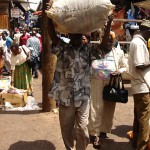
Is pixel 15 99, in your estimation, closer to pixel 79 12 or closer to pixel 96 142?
pixel 96 142

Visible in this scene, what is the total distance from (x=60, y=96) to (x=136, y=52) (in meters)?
1.12

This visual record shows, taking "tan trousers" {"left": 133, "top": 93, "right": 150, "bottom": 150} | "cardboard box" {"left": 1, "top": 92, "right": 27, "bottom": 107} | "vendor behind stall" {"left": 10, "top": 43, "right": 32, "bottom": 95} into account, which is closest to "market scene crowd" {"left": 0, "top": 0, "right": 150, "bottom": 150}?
"tan trousers" {"left": 133, "top": 93, "right": 150, "bottom": 150}

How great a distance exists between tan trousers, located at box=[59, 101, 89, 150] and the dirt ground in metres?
0.86

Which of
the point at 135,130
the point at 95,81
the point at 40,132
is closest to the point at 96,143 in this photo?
the point at 135,130

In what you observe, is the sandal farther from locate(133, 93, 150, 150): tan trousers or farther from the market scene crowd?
locate(133, 93, 150, 150): tan trousers

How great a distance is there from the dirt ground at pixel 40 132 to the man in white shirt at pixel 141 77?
660mm

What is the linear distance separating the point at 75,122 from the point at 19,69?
4.64 m

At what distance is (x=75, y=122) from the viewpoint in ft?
15.2

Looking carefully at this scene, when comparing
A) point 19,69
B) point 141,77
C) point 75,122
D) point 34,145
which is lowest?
point 34,145

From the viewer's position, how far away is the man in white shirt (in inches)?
187

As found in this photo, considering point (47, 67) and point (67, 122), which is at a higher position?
point (47, 67)

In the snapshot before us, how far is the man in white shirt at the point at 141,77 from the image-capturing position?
475 centimetres

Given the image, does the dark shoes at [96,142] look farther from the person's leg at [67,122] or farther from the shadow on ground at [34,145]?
the person's leg at [67,122]

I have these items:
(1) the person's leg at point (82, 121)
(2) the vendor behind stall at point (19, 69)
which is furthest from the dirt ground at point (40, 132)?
(2) the vendor behind stall at point (19, 69)
